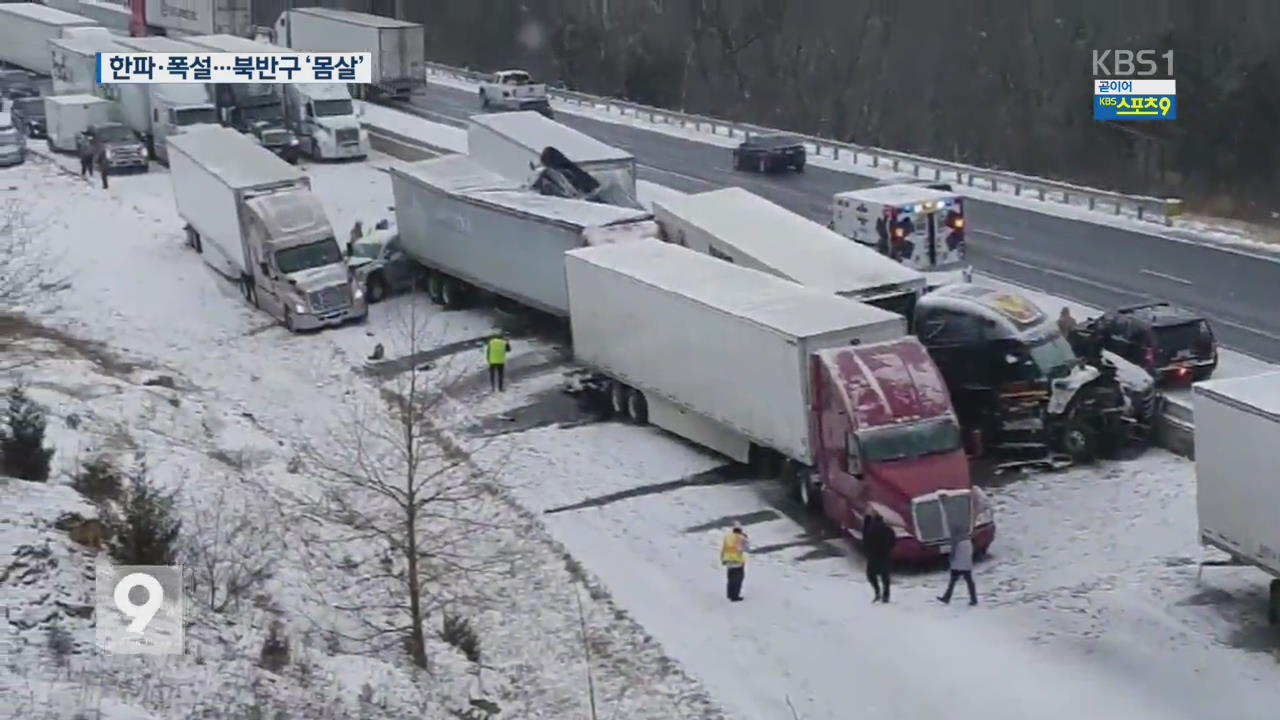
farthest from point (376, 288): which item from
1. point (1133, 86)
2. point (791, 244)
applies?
point (1133, 86)

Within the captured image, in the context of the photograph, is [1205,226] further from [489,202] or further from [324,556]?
[324,556]

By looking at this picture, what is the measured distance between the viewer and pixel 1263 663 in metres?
19.8

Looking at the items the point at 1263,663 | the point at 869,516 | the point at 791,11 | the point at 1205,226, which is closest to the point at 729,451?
the point at 869,516

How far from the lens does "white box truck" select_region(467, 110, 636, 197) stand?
1560 inches

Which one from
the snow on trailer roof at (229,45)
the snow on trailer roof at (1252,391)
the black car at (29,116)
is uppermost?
the snow on trailer roof at (229,45)

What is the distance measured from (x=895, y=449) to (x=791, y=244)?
28.4ft

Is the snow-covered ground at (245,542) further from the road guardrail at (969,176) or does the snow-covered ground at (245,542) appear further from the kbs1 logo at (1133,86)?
the kbs1 logo at (1133,86)

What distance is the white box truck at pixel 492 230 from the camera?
110 ft

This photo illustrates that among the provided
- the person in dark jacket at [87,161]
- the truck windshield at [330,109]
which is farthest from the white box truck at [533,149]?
the person in dark jacket at [87,161]

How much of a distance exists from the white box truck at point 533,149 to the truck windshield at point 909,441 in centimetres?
1676

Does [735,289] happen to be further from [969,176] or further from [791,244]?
[969,176]

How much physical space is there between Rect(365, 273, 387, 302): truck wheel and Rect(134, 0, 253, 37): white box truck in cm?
3804

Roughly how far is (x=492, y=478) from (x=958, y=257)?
48.9 feet

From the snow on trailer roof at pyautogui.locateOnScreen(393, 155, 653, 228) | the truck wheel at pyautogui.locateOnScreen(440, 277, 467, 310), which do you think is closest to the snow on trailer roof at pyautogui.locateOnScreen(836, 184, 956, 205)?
the snow on trailer roof at pyautogui.locateOnScreen(393, 155, 653, 228)
